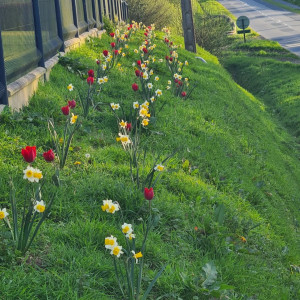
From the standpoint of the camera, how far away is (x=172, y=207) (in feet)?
13.0

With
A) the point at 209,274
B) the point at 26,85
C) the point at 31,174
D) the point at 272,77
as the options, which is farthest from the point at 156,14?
the point at 31,174

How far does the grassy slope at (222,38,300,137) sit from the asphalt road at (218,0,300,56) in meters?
1.71

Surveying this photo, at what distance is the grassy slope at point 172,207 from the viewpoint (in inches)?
117

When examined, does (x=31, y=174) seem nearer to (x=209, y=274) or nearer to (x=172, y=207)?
(x=209, y=274)

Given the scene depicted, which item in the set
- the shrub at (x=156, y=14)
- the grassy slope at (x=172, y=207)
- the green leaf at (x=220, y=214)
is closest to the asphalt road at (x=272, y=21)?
the shrub at (x=156, y=14)

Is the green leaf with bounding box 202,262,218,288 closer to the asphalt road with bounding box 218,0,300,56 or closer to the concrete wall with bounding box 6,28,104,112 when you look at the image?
the concrete wall with bounding box 6,28,104,112

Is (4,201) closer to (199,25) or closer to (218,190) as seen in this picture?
(218,190)

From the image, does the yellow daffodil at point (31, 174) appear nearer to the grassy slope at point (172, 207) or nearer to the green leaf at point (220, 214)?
the grassy slope at point (172, 207)

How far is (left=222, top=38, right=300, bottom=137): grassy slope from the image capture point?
510 inches

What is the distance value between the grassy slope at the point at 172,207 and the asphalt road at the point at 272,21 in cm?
1830

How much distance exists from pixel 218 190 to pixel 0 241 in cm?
258

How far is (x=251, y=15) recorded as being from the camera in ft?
155

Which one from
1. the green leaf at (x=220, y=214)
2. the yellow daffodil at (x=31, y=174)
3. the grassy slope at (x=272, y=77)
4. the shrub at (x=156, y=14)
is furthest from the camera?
the shrub at (x=156, y=14)

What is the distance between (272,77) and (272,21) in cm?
2602
